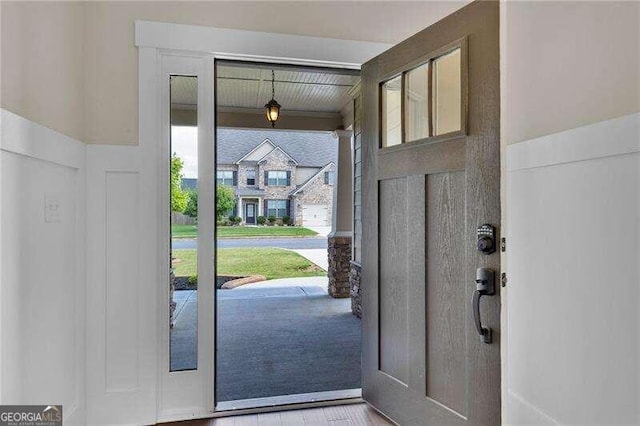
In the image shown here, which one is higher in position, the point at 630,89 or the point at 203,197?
the point at 630,89

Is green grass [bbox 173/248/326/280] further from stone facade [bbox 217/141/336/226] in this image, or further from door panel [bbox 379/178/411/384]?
door panel [bbox 379/178/411/384]

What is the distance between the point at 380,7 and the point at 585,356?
2092 millimetres

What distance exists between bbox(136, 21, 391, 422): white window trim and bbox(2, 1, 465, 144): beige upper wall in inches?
2.0

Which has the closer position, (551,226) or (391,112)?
(551,226)

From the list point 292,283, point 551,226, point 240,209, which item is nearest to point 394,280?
point 551,226

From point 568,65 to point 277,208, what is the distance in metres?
11.9

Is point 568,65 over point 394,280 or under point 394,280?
over

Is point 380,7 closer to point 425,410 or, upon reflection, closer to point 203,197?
point 203,197

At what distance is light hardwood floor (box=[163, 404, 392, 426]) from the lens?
2160mm

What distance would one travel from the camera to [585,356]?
1.56 m

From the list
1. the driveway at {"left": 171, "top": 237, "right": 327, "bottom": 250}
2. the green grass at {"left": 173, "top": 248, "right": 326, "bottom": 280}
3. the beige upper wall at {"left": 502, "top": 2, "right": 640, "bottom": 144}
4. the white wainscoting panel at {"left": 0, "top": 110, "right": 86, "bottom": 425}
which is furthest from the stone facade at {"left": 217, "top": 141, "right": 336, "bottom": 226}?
the white wainscoting panel at {"left": 0, "top": 110, "right": 86, "bottom": 425}

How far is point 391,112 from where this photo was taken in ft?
7.14

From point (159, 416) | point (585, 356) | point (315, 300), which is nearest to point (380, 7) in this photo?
point (585, 356)

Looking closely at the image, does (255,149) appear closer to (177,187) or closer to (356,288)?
(356,288)
